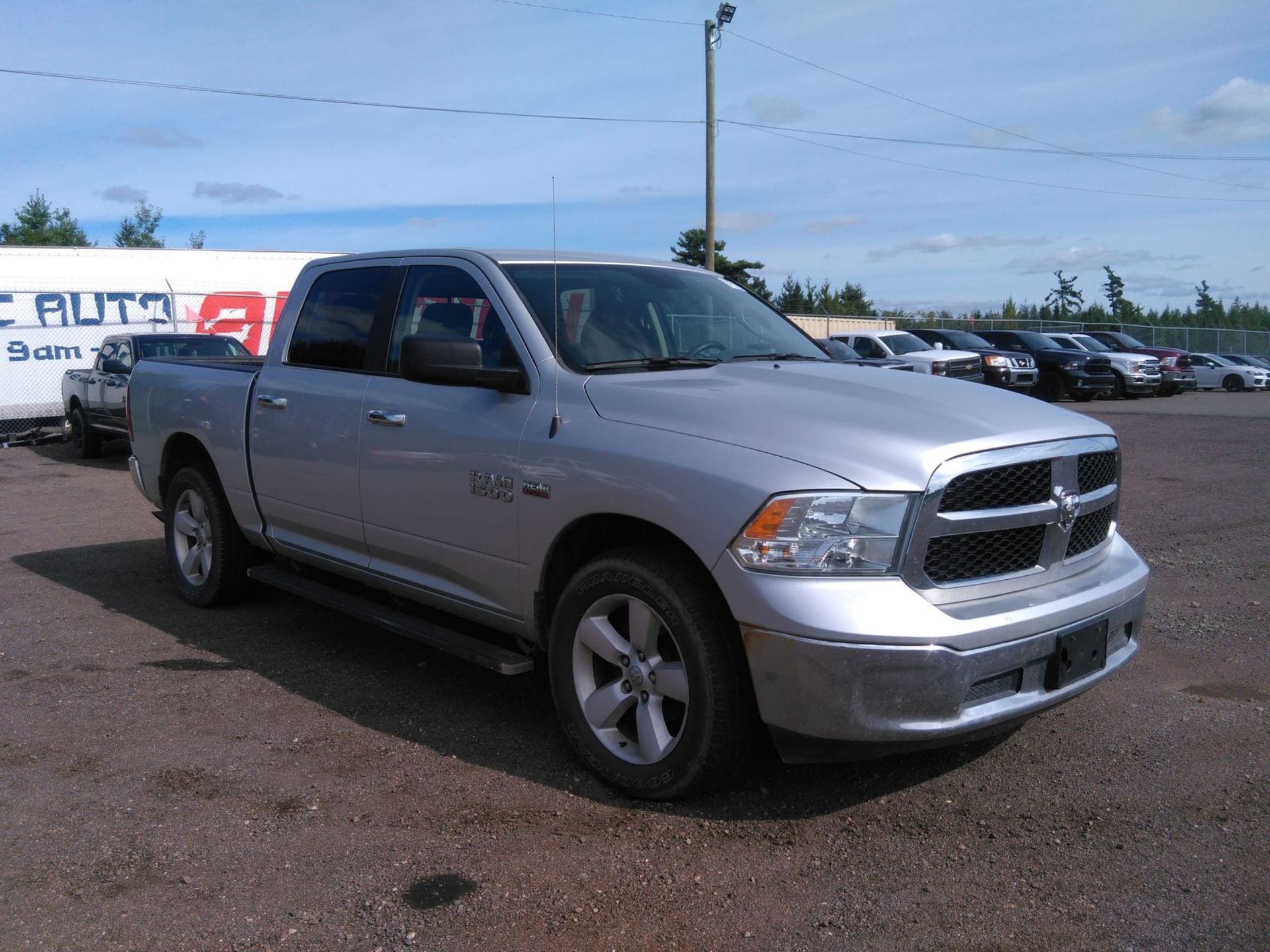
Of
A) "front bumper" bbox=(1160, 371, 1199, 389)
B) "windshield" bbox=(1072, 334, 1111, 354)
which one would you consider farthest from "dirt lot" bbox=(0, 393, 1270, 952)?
"windshield" bbox=(1072, 334, 1111, 354)

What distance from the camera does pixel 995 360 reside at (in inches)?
885

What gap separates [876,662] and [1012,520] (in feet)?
2.38

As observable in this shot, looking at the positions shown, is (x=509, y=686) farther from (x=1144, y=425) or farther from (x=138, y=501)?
(x=1144, y=425)

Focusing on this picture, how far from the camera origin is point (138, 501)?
11352 mm

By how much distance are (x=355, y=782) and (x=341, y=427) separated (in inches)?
66.7

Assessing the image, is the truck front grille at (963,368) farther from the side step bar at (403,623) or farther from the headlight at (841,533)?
the headlight at (841,533)

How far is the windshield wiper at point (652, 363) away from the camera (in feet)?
14.0

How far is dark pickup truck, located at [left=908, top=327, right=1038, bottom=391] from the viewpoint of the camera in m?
22.3

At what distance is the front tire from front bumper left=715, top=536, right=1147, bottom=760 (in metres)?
0.15

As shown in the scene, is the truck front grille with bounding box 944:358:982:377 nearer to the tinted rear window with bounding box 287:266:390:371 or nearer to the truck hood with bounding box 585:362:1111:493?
the tinted rear window with bounding box 287:266:390:371

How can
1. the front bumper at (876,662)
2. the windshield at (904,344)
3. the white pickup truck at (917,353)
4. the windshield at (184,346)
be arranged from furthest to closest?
1. the windshield at (904,344)
2. the white pickup truck at (917,353)
3. the windshield at (184,346)
4. the front bumper at (876,662)

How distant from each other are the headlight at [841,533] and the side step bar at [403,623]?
4.38 ft

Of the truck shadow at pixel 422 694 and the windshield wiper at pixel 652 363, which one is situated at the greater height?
the windshield wiper at pixel 652 363

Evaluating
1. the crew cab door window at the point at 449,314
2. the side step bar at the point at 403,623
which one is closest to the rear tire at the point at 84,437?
the side step bar at the point at 403,623
